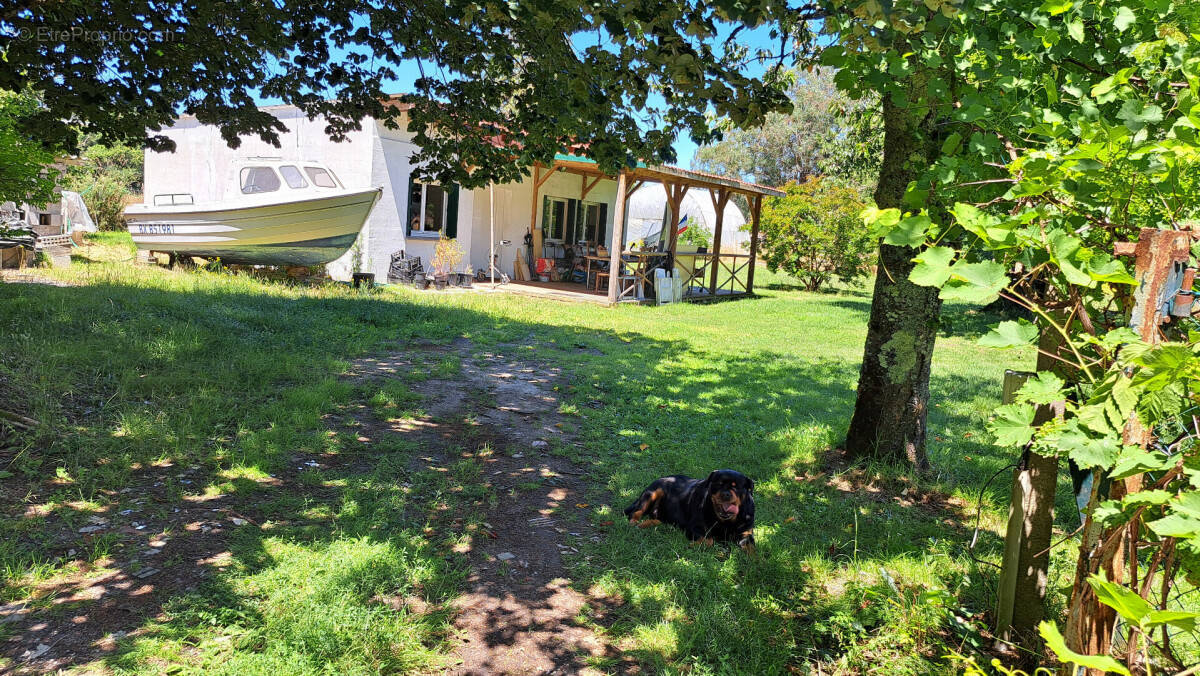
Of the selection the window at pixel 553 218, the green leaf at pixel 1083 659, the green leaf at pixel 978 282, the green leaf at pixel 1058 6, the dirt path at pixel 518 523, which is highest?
the window at pixel 553 218

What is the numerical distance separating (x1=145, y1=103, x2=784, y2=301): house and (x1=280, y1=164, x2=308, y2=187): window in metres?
0.84

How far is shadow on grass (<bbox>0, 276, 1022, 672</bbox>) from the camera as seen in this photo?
2801 mm

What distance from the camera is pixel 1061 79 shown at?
2322mm

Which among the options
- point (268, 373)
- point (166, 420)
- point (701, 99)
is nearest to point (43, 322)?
point (268, 373)

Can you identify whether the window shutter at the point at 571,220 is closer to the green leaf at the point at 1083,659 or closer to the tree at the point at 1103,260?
the tree at the point at 1103,260

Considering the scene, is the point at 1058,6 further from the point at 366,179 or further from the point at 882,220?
the point at 366,179

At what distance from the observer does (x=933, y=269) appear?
158 cm

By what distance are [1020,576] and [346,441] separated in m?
4.28

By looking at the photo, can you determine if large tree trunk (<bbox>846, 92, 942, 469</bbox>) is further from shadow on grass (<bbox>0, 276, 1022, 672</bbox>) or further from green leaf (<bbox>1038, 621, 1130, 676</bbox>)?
green leaf (<bbox>1038, 621, 1130, 676</bbox>)

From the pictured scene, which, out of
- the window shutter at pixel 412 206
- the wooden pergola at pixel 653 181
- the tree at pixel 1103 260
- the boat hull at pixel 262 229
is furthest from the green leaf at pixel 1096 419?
the window shutter at pixel 412 206

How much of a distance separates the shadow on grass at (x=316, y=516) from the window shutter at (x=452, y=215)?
29.1ft

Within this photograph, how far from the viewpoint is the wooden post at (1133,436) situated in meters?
1.54

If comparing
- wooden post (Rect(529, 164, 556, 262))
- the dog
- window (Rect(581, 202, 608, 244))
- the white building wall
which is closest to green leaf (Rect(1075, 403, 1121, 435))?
the dog

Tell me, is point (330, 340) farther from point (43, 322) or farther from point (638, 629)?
point (638, 629)
